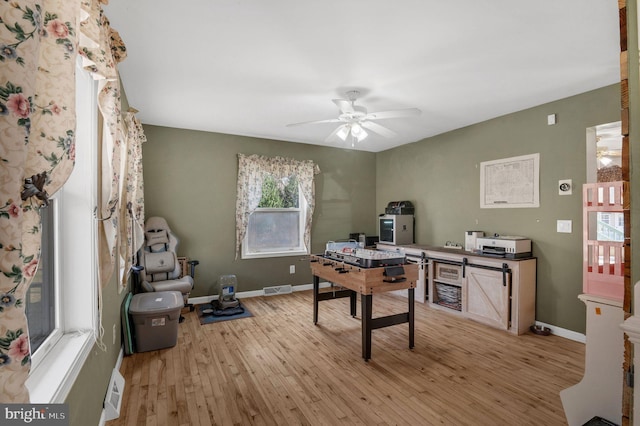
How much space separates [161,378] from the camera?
2.65 metres

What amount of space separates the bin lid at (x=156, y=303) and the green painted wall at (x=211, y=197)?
1.33 meters

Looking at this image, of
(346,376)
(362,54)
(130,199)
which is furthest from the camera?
(130,199)

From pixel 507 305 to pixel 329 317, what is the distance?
214 cm

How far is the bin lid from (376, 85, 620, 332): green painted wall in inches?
155

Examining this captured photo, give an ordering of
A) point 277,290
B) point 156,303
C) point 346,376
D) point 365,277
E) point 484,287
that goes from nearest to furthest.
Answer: point 346,376 < point 365,277 < point 156,303 < point 484,287 < point 277,290

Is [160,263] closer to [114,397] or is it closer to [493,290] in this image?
[114,397]

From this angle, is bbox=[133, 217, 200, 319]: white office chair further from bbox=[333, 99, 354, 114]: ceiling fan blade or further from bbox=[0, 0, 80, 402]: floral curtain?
bbox=[0, 0, 80, 402]: floral curtain

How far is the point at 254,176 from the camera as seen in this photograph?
5137 millimetres

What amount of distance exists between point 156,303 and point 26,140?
3.04m

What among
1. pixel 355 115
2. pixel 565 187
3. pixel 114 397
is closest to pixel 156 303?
pixel 114 397

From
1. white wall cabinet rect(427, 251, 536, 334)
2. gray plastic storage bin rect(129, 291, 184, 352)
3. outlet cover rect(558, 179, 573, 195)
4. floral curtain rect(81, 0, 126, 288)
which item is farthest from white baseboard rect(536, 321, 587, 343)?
floral curtain rect(81, 0, 126, 288)

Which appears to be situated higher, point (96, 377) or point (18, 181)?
point (18, 181)

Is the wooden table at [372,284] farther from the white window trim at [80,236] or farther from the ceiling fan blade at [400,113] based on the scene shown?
the white window trim at [80,236]

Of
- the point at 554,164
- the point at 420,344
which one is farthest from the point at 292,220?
the point at 554,164
